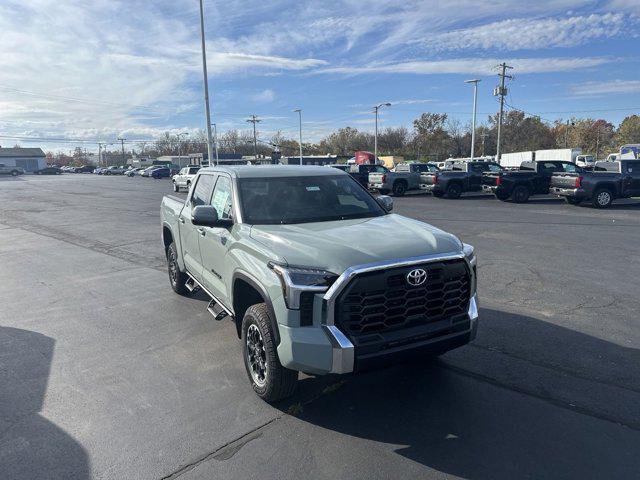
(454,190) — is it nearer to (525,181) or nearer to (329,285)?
(525,181)

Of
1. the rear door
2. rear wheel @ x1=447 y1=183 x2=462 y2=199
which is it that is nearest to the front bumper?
the rear door

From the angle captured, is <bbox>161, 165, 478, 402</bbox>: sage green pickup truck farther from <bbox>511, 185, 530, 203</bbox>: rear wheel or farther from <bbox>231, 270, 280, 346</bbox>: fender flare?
<bbox>511, 185, 530, 203</bbox>: rear wheel

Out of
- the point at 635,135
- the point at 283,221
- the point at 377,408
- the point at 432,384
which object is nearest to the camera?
the point at 377,408

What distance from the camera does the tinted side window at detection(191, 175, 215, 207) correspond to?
546 centimetres

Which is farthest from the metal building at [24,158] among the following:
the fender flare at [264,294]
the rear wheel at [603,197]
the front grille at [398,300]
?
the front grille at [398,300]

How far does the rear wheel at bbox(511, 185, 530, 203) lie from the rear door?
17496 millimetres

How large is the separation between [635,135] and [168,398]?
3488 inches

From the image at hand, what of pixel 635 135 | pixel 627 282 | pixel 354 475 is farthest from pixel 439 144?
pixel 354 475

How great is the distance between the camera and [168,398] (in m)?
3.89

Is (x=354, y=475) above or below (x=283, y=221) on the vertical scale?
below

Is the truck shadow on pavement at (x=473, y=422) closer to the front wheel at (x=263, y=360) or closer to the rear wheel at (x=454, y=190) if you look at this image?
the front wheel at (x=263, y=360)

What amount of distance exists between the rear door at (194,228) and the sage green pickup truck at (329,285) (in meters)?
0.81

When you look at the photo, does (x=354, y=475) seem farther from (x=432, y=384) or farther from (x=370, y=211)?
(x=370, y=211)

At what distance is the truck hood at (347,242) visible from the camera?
3.31 meters
